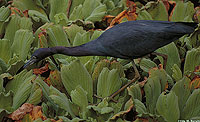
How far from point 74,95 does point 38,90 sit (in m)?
0.23

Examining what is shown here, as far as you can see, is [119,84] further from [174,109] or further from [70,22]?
[70,22]

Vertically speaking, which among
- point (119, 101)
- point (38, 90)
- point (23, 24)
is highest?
point (23, 24)

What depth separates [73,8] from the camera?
3.83 m

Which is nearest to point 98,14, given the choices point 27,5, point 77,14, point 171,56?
point 77,14

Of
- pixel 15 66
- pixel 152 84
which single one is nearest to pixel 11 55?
pixel 15 66

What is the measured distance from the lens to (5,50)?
2996 millimetres

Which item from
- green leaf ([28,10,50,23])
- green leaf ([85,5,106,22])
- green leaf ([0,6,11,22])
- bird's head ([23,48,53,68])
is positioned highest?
green leaf ([0,6,11,22])

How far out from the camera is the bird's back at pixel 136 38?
9.41ft

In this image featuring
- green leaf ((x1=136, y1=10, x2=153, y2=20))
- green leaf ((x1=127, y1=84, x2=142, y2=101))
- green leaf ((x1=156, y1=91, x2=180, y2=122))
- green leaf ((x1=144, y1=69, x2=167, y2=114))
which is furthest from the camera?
green leaf ((x1=136, y1=10, x2=153, y2=20))

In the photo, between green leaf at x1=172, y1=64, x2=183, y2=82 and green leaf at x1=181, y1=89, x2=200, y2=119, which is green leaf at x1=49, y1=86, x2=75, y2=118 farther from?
green leaf at x1=172, y1=64, x2=183, y2=82

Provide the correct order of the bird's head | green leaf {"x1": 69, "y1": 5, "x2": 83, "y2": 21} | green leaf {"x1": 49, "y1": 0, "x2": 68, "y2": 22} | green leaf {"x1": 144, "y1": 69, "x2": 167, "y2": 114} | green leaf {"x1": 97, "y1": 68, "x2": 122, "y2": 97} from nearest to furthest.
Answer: green leaf {"x1": 144, "y1": 69, "x2": 167, "y2": 114} → green leaf {"x1": 97, "y1": 68, "x2": 122, "y2": 97} → the bird's head → green leaf {"x1": 69, "y1": 5, "x2": 83, "y2": 21} → green leaf {"x1": 49, "y1": 0, "x2": 68, "y2": 22}

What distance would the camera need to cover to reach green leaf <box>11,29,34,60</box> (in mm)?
3066

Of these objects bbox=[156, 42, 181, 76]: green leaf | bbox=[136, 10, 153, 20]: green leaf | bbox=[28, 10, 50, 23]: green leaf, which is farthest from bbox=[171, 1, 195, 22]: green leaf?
bbox=[28, 10, 50, 23]: green leaf

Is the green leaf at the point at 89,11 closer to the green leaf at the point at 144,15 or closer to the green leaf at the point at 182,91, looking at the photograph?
the green leaf at the point at 144,15
